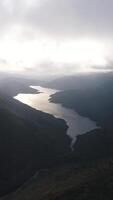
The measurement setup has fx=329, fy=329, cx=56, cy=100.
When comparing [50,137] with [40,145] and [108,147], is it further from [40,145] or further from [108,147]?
[108,147]

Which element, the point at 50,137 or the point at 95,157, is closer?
the point at 95,157

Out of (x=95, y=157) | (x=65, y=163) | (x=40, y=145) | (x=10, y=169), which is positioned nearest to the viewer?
(x=10, y=169)

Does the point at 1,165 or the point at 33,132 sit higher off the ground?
the point at 33,132

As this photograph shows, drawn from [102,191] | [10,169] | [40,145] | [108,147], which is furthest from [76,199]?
[108,147]

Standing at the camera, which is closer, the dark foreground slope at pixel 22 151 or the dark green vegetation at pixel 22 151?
the dark green vegetation at pixel 22 151

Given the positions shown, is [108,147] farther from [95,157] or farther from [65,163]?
[65,163]

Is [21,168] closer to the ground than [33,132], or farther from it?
closer to the ground

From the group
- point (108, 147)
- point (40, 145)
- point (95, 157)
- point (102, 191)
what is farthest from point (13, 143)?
point (102, 191)

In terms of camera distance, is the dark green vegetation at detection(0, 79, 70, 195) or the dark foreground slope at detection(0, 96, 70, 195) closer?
the dark green vegetation at detection(0, 79, 70, 195)

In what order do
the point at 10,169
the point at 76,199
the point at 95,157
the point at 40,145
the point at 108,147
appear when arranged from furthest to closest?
1. the point at 108,147
2. the point at 40,145
3. the point at 95,157
4. the point at 10,169
5. the point at 76,199
